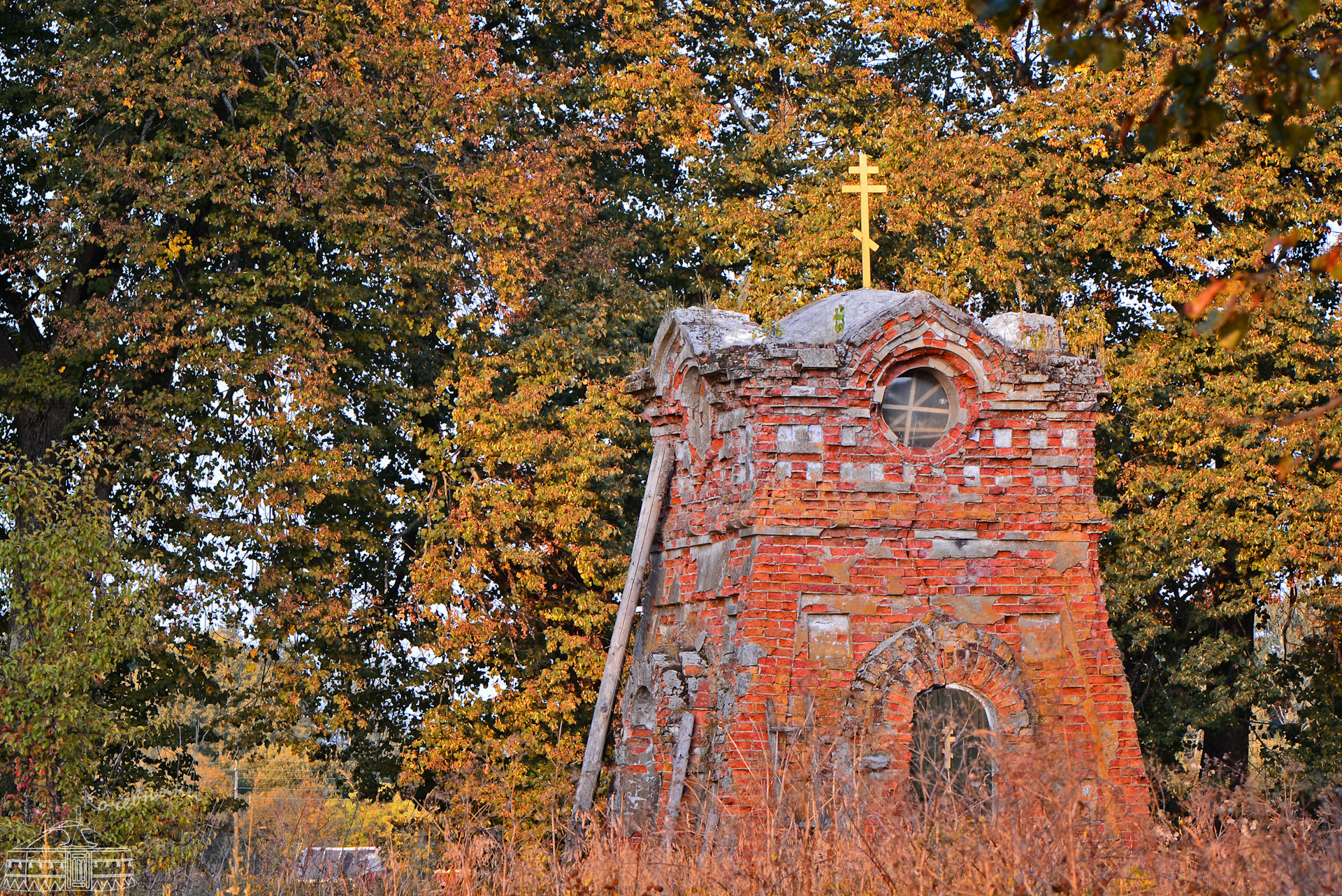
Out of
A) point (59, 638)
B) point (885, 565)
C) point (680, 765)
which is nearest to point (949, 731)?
point (885, 565)

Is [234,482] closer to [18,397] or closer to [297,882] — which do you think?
[18,397]

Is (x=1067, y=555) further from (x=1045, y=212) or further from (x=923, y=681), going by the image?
(x=1045, y=212)

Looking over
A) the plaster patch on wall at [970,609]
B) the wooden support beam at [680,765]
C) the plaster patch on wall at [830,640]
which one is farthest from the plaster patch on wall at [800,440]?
the wooden support beam at [680,765]

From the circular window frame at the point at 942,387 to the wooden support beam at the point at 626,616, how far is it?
6.21ft

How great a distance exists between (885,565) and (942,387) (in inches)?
57.5

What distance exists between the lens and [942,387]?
9.60m

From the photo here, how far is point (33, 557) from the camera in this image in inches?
364

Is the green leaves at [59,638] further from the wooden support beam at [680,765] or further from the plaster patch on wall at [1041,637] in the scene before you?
the plaster patch on wall at [1041,637]

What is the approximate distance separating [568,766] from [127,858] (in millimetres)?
5618

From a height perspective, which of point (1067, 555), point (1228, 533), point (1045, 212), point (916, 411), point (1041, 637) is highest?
point (1045, 212)

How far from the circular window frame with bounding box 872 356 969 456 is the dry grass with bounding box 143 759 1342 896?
2878mm

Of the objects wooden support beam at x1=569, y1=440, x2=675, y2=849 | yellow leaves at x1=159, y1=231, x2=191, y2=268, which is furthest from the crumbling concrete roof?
yellow leaves at x1=159, y1=231, x2=191, y2=268

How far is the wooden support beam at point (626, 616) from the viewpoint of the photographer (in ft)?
33.8

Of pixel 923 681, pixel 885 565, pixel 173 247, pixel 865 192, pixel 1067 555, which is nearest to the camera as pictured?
pixel 923 681
